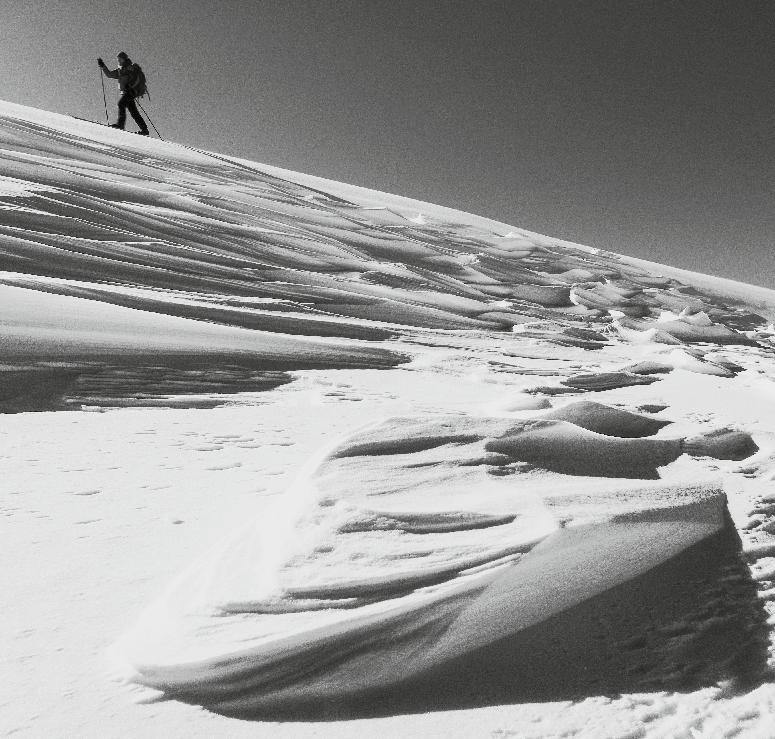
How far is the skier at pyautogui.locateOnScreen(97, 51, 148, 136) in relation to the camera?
25.2ft

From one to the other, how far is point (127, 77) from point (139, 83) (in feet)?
0.49

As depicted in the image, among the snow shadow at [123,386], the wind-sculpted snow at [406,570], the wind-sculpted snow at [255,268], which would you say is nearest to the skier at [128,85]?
the wind-sculpted snow at [255,268]

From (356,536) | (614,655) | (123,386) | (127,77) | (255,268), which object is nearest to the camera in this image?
(614,655)

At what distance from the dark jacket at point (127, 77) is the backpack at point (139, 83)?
13mm

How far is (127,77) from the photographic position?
25.5 feet

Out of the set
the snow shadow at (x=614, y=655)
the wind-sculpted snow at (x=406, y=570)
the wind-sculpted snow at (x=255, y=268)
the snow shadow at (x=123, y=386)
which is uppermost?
the wind-sculpted snow at (x=255, y=268)

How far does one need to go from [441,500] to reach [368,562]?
235mm

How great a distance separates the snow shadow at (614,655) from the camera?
692mm

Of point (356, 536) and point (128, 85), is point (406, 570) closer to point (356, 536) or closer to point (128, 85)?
point (356, 536)

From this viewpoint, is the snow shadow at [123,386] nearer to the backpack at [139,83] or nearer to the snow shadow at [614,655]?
the snow shadow at [614,655]

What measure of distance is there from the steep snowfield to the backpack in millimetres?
6344

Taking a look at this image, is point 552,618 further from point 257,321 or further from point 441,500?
point 257,321

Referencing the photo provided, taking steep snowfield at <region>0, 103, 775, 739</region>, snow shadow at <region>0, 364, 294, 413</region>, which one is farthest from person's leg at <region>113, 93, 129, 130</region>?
snow shadow at <region>0, 364, 294, 413</region>

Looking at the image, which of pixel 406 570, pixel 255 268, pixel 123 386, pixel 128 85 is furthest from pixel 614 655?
pixel 128 85
